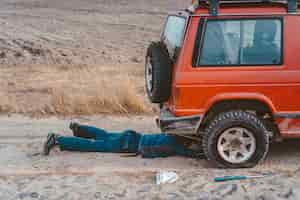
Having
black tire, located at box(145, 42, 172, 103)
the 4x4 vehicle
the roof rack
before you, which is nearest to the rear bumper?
the 4x4 vehicle

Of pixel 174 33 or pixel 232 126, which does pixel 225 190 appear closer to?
pixel 232 126

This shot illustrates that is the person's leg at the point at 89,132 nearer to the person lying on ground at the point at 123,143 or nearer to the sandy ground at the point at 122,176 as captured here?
the person lying on ground at the point at 123,143

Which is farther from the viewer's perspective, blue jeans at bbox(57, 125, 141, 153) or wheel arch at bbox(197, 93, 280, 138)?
blue jeans at bbox(57, 125, 141, 153)

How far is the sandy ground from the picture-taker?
605 centimetres

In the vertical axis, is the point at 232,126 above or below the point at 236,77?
below

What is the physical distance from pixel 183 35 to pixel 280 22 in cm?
105

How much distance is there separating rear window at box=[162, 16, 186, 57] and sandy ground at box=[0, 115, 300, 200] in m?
1.33

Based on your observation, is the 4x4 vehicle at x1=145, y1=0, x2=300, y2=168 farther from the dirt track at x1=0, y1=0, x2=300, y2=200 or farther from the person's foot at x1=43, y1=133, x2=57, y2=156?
the person's foot at x1=43, y1=133, x2=57, y2=156

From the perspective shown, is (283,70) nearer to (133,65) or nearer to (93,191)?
(93,191)

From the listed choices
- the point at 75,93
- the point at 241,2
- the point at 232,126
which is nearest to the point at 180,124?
the point at 232,126

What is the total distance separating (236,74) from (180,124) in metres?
0.80

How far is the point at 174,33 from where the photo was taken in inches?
285

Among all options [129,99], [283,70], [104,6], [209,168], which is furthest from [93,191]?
[104,6]

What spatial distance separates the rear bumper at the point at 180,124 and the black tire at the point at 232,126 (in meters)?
0.15
